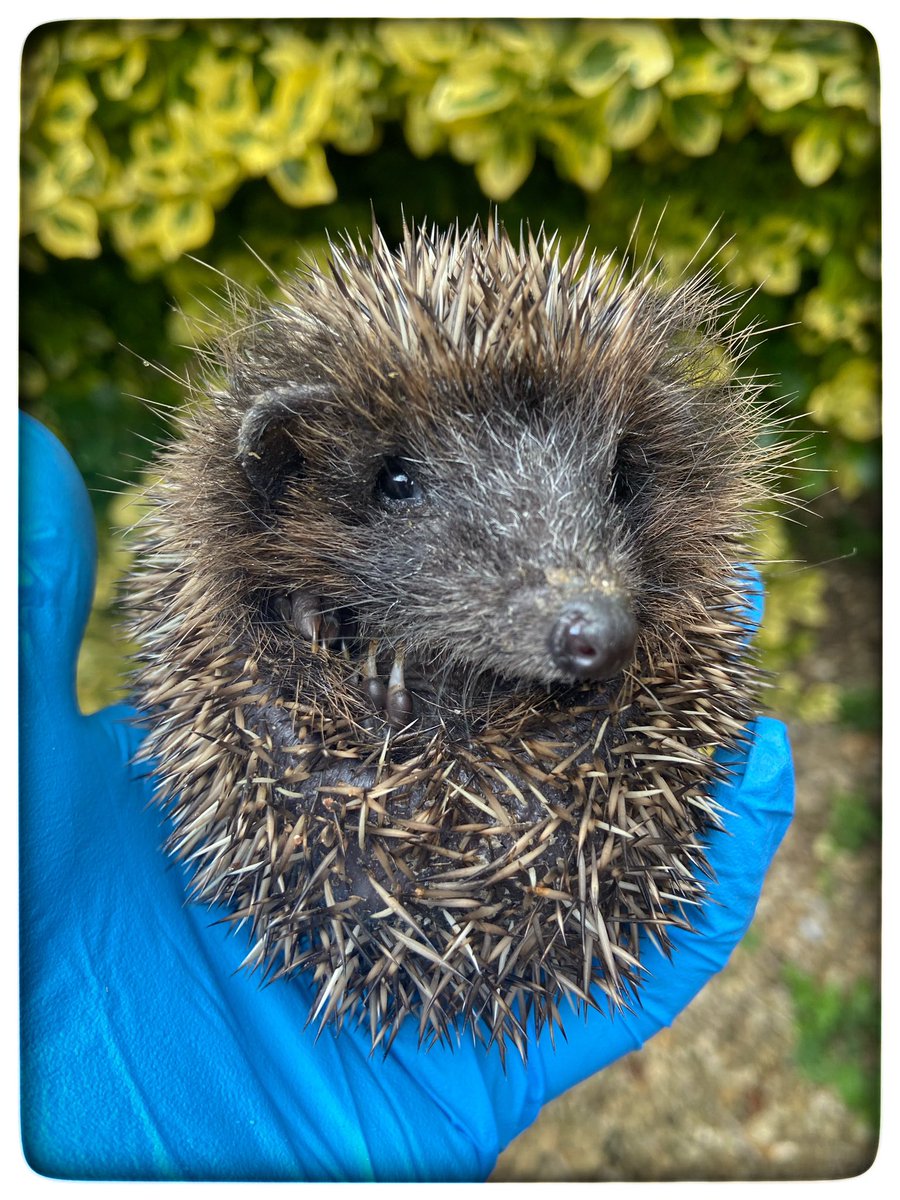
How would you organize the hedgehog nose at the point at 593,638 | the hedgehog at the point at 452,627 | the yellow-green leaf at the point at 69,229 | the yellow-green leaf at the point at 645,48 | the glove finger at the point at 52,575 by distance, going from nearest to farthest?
the hedgehog nose at the point at 593,638 → the hedgehog at the point at 452,627 → the yellow-green leaf at the point at 645,48 → the yellow-green leaf at the point at 69,229 → the glove finger at the point at 52,575

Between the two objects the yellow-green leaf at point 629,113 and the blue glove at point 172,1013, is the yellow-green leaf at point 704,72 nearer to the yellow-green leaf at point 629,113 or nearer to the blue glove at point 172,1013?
the yellow-green leaf at point 629,113

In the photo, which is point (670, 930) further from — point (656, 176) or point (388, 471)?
point (656, 176)

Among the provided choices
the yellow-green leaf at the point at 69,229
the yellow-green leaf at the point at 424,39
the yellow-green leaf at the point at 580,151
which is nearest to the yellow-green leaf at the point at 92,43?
the yellow-green leaf at the point at 69,229

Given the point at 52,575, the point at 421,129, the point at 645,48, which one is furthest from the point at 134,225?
the point at 645,48

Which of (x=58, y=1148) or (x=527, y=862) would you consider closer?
(x=527, y=862)

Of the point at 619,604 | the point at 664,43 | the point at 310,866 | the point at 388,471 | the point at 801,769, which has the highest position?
the point at 664,43

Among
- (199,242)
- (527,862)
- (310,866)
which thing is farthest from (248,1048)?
(199,242)

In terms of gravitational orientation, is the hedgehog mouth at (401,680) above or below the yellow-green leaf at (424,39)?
below

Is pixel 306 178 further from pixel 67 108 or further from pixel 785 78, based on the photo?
pixel 785 78
